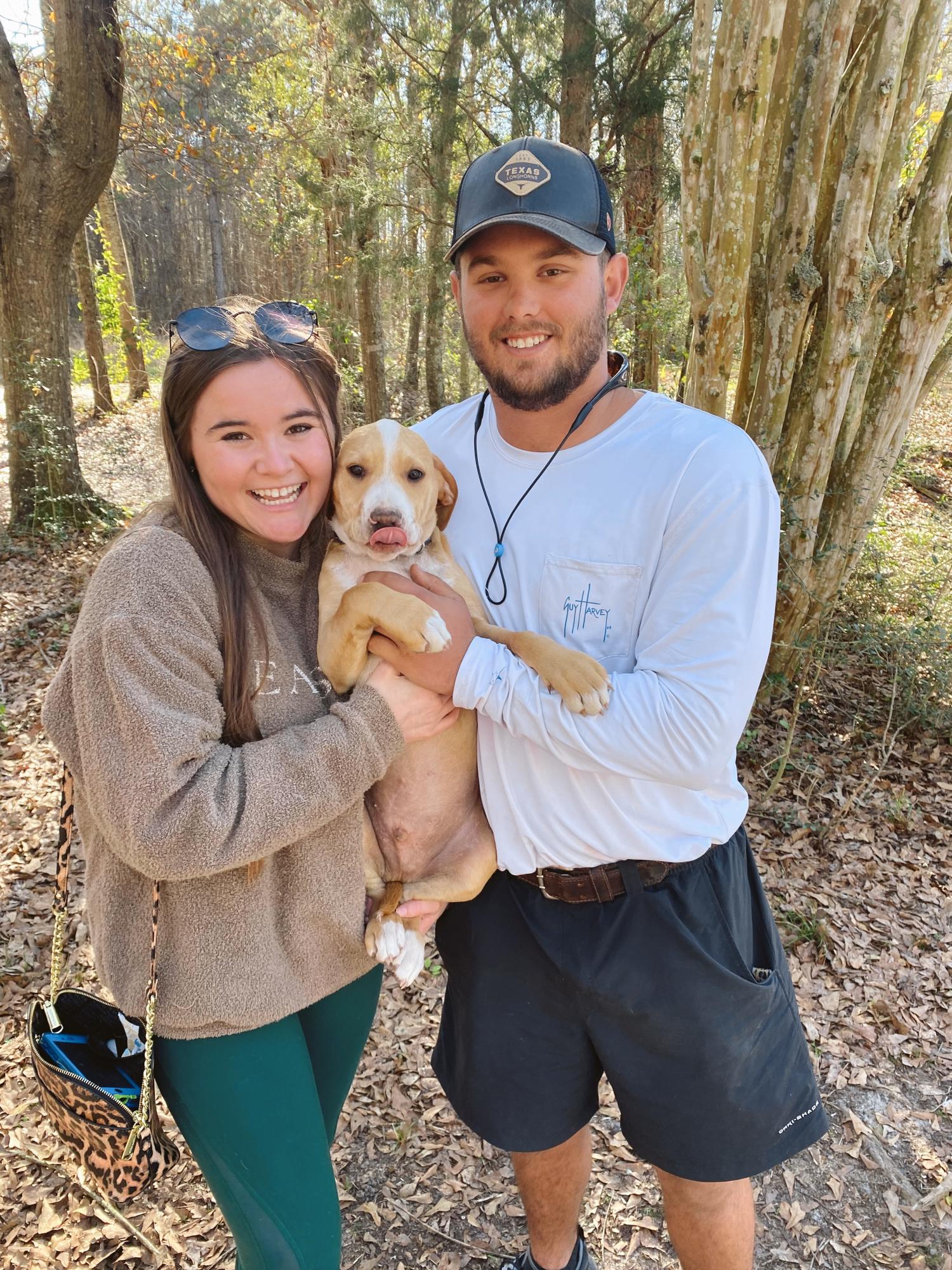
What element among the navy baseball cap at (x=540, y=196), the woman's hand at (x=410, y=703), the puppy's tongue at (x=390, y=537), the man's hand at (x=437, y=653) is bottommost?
the woman's hand at (x=410, y=703)

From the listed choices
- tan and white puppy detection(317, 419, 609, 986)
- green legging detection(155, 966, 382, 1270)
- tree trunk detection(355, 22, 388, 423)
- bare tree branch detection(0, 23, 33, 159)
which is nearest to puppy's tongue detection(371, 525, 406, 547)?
tan and white puppy detection(317, 419, 609, 986)

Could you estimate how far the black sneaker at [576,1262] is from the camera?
97.8 inches

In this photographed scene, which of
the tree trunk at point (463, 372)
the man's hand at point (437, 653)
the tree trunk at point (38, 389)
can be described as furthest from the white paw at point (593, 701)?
the tree trunk at point (463, 372)

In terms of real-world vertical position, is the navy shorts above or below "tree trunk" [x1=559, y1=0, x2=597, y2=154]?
below

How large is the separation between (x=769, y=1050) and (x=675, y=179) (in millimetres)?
8638

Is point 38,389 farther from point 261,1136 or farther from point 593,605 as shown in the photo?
point 261,1136

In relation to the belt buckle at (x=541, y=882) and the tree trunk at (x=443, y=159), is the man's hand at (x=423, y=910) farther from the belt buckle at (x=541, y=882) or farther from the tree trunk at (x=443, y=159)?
the tree trunk at (x=443, y=159)

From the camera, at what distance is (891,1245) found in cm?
275

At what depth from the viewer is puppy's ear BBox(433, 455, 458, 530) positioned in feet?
7.47

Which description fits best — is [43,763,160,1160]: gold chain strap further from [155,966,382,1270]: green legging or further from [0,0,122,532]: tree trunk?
[0,0,122,532]: tree trunk

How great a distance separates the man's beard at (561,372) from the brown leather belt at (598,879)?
45.5 inches

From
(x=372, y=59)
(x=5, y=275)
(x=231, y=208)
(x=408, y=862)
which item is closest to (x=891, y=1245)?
(x=408, y=862)

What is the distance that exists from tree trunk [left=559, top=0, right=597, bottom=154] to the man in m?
6.27

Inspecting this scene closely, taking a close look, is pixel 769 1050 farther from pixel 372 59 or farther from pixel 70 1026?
pixel 372 59
